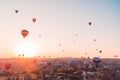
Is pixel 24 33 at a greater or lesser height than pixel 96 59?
greater

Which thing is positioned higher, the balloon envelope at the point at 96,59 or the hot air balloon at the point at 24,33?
the hot air balloon at the point at 24,33

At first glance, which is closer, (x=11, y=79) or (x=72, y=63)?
(x=11, y=79)

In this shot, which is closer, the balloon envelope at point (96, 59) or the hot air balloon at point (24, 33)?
the hot air balloon at point (24, 33)

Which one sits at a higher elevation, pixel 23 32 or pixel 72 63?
pixel 23 32

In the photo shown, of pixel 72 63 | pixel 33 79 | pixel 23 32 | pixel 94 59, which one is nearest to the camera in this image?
pixel 33 79

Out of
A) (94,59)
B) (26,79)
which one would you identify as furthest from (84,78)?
(94,59)

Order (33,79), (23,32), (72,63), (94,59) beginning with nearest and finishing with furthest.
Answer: (33,79) → (23,32) → (72,63) → (94,59)

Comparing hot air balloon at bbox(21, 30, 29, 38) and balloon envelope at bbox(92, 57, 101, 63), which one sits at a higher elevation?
hot air balloon at bbox(21, 30, 29, 38)

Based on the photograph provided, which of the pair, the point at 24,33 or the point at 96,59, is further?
the point at 96,59

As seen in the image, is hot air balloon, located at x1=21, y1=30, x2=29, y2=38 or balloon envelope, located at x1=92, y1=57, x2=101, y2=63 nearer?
hot air balloon, located at x1=21, y1=30, x2=29, y2=38

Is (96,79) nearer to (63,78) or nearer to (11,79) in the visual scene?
(63,78)
